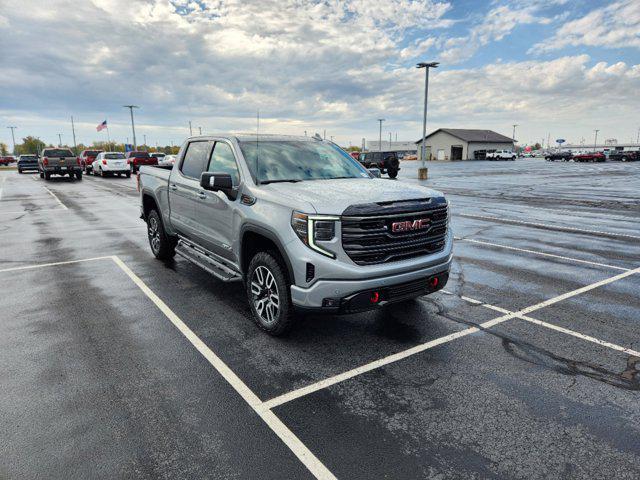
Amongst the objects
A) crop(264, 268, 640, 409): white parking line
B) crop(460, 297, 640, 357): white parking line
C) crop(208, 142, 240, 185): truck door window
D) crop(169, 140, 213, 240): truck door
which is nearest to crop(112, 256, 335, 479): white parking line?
crop(264, 268, 640, 409): white parking line

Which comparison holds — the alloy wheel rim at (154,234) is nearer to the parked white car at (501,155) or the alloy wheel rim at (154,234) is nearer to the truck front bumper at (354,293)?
the truck front bumper at (354,293)

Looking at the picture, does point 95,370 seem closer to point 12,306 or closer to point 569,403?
point 12,306

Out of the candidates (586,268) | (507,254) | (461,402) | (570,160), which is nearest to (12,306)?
(461,402)

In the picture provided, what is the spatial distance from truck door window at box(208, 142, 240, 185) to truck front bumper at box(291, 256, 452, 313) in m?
1.75

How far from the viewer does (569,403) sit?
3.34 m

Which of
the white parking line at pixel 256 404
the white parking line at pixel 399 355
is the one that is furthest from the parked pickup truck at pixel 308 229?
the white parking line at pixel 256 404

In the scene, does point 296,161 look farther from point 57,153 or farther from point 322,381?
point 57,153

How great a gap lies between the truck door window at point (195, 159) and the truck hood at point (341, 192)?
5.69 feet

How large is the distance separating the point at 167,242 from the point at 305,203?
14.1 feet

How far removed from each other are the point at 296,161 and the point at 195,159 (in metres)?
1.77

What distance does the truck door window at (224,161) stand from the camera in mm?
5062

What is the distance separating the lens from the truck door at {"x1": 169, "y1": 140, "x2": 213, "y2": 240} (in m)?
5.93

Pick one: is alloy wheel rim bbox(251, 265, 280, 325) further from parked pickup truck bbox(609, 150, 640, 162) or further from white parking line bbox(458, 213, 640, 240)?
parked pickup truck bbox(609, 150, 640, 162)

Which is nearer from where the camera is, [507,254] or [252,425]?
[252,425]
